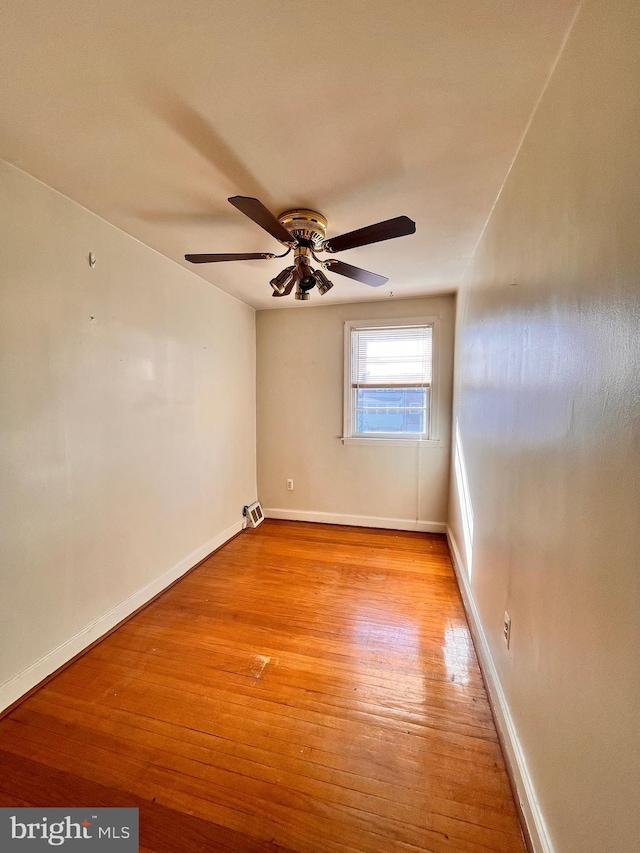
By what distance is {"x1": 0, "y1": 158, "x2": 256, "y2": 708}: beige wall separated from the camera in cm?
160

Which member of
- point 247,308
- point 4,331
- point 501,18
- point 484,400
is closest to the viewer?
point 501,18

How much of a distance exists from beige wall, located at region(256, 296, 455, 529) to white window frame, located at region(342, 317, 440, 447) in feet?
0.16

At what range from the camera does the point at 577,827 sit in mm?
809

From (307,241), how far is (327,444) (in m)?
2.28

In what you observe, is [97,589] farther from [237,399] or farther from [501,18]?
[501,18]

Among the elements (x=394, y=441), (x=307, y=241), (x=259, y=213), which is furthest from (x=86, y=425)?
(x=394, y=441)

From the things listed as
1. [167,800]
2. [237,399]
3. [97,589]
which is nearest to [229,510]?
[237,399]

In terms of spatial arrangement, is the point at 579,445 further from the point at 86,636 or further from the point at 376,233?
the point at 86,636

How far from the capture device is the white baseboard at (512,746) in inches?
39.8

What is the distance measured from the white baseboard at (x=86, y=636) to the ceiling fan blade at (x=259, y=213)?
229 cm

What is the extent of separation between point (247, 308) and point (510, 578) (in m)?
3.37

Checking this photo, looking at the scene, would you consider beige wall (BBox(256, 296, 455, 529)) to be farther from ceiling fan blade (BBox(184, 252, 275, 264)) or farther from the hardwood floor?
ceiling fan blade (BBox(184, 252, 275, 264))

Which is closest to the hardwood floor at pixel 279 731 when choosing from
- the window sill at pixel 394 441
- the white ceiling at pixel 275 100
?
the window sill at pixel 394 441

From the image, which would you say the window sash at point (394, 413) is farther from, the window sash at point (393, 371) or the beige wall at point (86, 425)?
the beige wall at point (86, 425)
